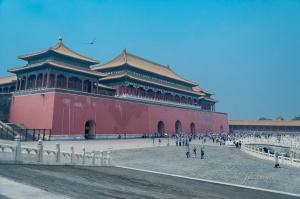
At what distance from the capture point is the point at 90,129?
98.2ft

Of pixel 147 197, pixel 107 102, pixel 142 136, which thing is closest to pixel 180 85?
pixel 142 136

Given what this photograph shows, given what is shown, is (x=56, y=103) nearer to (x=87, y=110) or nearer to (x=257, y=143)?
(x=87, y=110)

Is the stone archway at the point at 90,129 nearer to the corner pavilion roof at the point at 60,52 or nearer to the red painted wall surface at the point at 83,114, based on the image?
the red painted wall surface at the point at 83,114

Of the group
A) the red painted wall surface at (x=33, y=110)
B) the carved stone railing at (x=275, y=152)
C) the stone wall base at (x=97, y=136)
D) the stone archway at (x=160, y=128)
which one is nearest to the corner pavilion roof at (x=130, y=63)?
the stone archway at (x=160, y=128)

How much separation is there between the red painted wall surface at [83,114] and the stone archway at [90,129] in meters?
0.46

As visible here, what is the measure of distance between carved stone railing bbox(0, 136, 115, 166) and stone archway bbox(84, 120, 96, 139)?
14877mm

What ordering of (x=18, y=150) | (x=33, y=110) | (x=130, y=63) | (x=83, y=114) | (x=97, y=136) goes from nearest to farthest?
(x=18, y=150), (x=33, y=110), (x=83, y=114), (x=97, y=136), (x=130, y=63)

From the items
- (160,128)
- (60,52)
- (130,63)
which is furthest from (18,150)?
(130,63)

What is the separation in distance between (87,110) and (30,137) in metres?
6.80

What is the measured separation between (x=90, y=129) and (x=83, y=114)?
2402mm

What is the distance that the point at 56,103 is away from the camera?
1023 inches

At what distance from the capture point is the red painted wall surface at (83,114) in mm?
26125

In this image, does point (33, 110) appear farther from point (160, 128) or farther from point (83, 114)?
point (160, 128)

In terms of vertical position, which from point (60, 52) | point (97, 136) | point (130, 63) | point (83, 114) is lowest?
point (97, 136)
